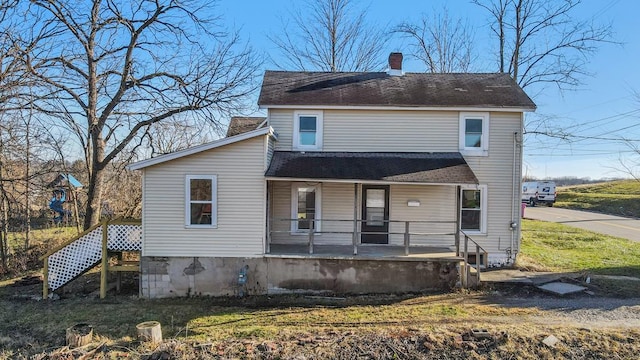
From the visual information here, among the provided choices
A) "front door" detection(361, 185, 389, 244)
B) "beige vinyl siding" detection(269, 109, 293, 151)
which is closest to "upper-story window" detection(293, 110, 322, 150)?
"beige vinyl siding" detection(269, 109, 293, 151)

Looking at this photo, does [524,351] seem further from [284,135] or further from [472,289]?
A: [284,135]

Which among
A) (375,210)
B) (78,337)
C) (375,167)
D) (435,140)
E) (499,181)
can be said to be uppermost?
(435,140)

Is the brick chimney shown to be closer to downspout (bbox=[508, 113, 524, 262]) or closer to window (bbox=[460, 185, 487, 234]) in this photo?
downspout (bbox=[508, 113, 524, 262])

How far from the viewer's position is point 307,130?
1279 cm

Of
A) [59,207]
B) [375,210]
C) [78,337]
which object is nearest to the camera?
[78,337]

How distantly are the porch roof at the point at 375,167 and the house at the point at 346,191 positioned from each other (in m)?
0.06

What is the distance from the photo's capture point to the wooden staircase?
10852 millimetres

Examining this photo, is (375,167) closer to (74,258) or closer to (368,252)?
(368,252)

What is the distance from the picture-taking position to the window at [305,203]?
12.5 m

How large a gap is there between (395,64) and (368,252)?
26.4ft

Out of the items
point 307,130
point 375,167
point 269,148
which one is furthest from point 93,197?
point 375,167

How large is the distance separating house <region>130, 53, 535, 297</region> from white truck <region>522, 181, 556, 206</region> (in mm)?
29792

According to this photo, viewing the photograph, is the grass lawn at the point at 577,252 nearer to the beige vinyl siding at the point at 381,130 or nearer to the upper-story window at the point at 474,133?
the upper-story window at the point at 474,133

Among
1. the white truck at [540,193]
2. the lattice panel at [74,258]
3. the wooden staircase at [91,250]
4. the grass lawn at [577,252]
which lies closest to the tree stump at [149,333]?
the wooden staircase at [91,250]
